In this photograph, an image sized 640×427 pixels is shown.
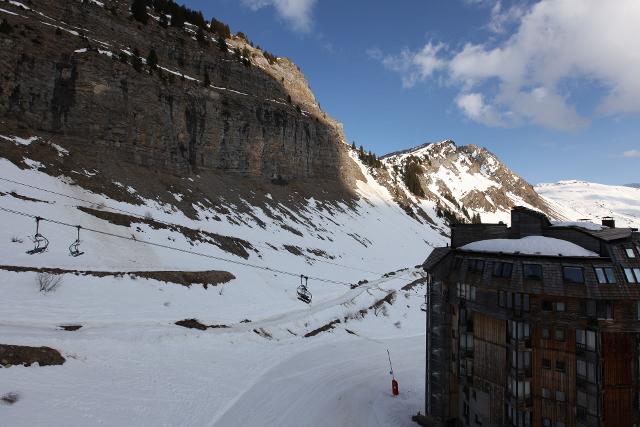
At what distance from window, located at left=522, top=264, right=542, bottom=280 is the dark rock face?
50.5 meters

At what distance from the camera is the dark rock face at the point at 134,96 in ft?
164

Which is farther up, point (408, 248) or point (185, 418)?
point (408, 248)

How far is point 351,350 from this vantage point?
33.8 metres

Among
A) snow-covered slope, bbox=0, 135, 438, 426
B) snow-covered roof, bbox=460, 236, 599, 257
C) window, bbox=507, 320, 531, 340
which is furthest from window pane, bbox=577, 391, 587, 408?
snow-covered slope, bbox=0, 135, 438, 426

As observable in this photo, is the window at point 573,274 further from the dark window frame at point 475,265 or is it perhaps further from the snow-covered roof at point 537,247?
the dark window frame at point 475,265

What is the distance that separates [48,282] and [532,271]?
2776 cm

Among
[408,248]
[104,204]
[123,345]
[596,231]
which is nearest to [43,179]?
[104,204]

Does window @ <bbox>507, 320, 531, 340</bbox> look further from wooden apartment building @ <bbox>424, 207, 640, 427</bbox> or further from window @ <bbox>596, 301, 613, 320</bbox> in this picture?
window @ <bbox>596, 301, 613, 320</bbox>

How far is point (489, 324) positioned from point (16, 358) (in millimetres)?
22644

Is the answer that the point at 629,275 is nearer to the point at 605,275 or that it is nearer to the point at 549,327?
the point at 605,275

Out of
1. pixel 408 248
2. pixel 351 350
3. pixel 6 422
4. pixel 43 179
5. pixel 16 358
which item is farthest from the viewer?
pixel 408 248

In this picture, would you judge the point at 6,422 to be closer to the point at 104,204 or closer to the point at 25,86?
the point at 104,204

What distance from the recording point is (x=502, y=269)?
64.6ft

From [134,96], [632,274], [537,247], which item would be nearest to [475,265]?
[537,247]
